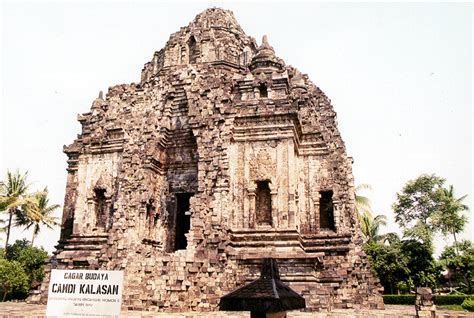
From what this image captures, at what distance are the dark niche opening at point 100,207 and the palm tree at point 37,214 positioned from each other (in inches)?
736

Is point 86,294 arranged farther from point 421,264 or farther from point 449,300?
point 421,264

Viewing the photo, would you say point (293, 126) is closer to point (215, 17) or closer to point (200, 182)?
point (200, 182)

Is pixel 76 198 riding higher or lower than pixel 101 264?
higher

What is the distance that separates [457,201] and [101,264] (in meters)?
27.3

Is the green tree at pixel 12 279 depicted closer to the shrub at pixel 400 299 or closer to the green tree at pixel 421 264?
the shrub at pixel 400 299

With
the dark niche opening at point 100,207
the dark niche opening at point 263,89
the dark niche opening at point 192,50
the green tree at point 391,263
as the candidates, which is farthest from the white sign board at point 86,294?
the green tree at point 391,263

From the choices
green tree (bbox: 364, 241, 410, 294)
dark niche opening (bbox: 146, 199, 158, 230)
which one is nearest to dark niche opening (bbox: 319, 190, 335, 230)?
dark niche opening (bbox: 146, 199, 158, 230)

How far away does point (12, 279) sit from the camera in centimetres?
2302

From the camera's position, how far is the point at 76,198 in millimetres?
18703

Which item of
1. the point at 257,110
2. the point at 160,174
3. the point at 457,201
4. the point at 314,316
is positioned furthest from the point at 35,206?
the point at 457,201

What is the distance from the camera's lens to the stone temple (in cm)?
1302

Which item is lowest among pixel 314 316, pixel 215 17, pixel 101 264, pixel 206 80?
pixel 314 316

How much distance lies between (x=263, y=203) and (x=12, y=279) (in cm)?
1591

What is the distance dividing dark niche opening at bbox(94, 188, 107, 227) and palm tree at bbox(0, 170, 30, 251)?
1790 cm
